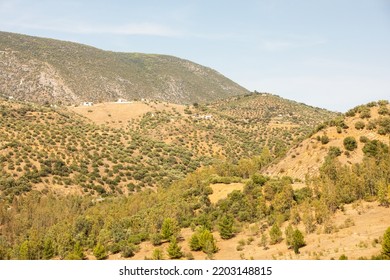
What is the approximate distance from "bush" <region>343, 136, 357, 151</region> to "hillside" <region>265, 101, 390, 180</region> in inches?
7.4

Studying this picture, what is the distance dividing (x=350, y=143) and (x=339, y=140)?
6.26ft

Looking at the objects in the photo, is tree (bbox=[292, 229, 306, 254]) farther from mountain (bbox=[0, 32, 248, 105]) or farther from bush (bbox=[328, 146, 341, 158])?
mountain (bbox=[0, 32, 248, 105])

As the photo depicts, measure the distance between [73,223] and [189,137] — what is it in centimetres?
5984

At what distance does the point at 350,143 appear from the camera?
37031 mm

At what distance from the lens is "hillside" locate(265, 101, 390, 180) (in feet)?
120

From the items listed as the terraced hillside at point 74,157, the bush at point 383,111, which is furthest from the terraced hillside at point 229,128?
the bush at point 383,111

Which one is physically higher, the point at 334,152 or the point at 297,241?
the point at 334,152

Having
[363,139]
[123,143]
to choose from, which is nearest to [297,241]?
[363,139]

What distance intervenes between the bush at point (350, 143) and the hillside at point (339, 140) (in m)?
0.19

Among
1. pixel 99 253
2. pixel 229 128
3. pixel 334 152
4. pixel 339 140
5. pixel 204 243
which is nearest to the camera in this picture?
pixel 204 243

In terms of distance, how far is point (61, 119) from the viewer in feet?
258

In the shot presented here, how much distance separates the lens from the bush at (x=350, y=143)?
1446 inches

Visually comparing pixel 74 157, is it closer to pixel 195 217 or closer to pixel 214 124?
pixel 195 217
